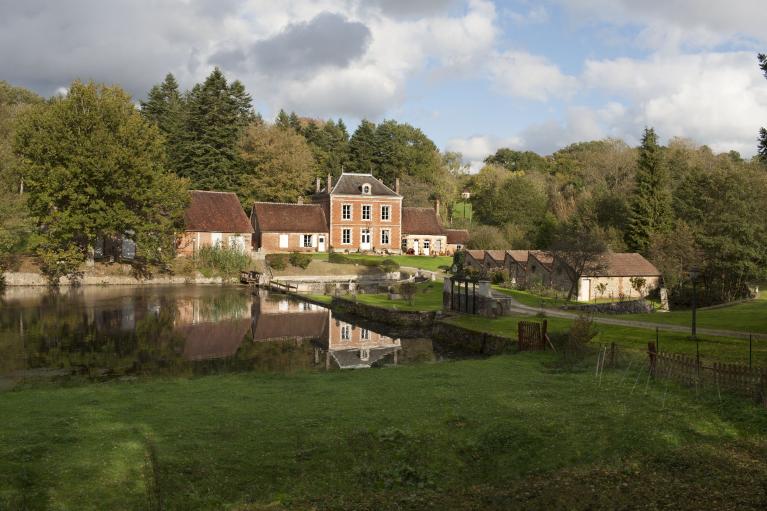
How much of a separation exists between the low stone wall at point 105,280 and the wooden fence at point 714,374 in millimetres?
41049

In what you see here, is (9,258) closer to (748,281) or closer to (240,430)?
(240,430)

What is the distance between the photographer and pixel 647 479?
30.8ft

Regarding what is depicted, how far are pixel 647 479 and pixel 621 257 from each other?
3601cm

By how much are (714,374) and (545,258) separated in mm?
32640

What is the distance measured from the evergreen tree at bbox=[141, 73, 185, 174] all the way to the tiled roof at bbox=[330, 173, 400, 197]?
1820 cm

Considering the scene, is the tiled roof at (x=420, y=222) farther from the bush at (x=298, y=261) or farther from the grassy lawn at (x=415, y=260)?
the bush at (x=298, y=261)

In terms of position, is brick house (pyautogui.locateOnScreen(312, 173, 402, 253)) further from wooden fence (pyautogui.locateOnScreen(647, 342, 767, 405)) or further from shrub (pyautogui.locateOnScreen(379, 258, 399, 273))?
wooden fence (pyautogui.locateOnScreen(647, 342, 767, 405))

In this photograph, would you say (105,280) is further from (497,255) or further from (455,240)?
(455,240)

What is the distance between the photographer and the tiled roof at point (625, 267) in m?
40.7

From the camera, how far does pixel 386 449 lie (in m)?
10.5

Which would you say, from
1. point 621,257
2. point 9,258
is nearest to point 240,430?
point 621,257

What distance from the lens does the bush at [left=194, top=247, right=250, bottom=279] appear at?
168 ft

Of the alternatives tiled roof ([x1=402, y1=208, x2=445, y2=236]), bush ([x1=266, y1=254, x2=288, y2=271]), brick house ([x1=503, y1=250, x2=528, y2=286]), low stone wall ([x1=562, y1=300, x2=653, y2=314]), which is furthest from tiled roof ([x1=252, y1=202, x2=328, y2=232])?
low stone wall ([x1=562, y1=300, x2=653, y2=314])

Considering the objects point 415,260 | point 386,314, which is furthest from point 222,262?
point 386,314
